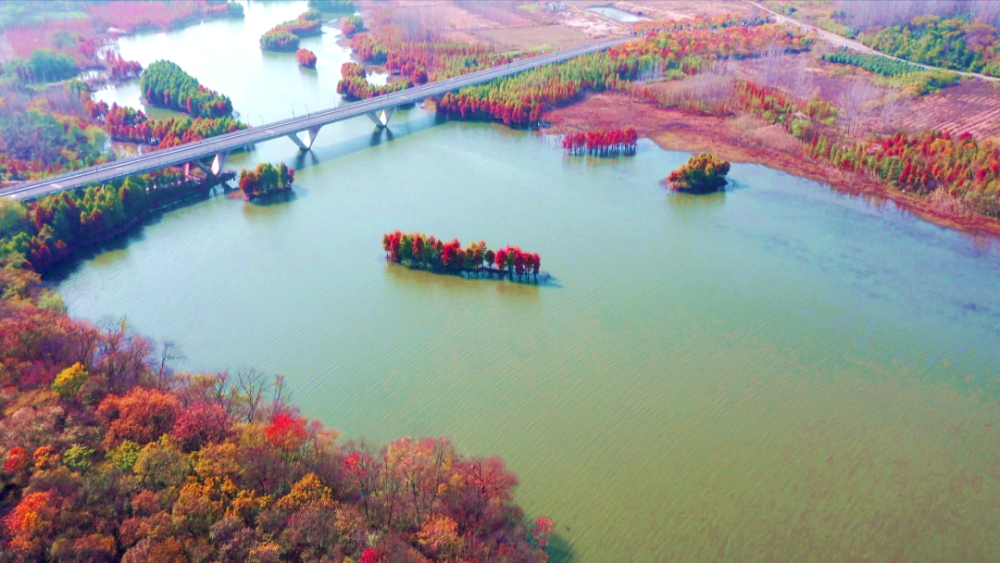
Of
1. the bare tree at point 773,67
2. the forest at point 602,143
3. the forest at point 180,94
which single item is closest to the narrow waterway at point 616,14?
the bare tree at point 773,67

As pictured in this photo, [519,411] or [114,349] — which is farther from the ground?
[114,349]

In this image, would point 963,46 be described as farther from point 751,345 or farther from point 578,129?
point 751,345

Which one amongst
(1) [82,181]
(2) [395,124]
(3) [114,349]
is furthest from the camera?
(2) [395,124]

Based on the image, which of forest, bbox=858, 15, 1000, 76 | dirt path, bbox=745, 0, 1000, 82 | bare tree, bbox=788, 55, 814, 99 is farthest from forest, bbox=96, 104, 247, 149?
forest, bbox=858, 15, 1000, 76

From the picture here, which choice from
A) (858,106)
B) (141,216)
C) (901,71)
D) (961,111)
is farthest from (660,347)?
(901,71)

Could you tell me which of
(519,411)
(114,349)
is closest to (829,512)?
(519,411)

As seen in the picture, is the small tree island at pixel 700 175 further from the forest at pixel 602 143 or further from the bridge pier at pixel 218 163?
the bridge pier at pixel 218 163

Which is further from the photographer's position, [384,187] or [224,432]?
[384,187]

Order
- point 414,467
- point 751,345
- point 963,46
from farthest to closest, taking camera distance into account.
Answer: point 963,46 → point 751,345 → point 414,467
